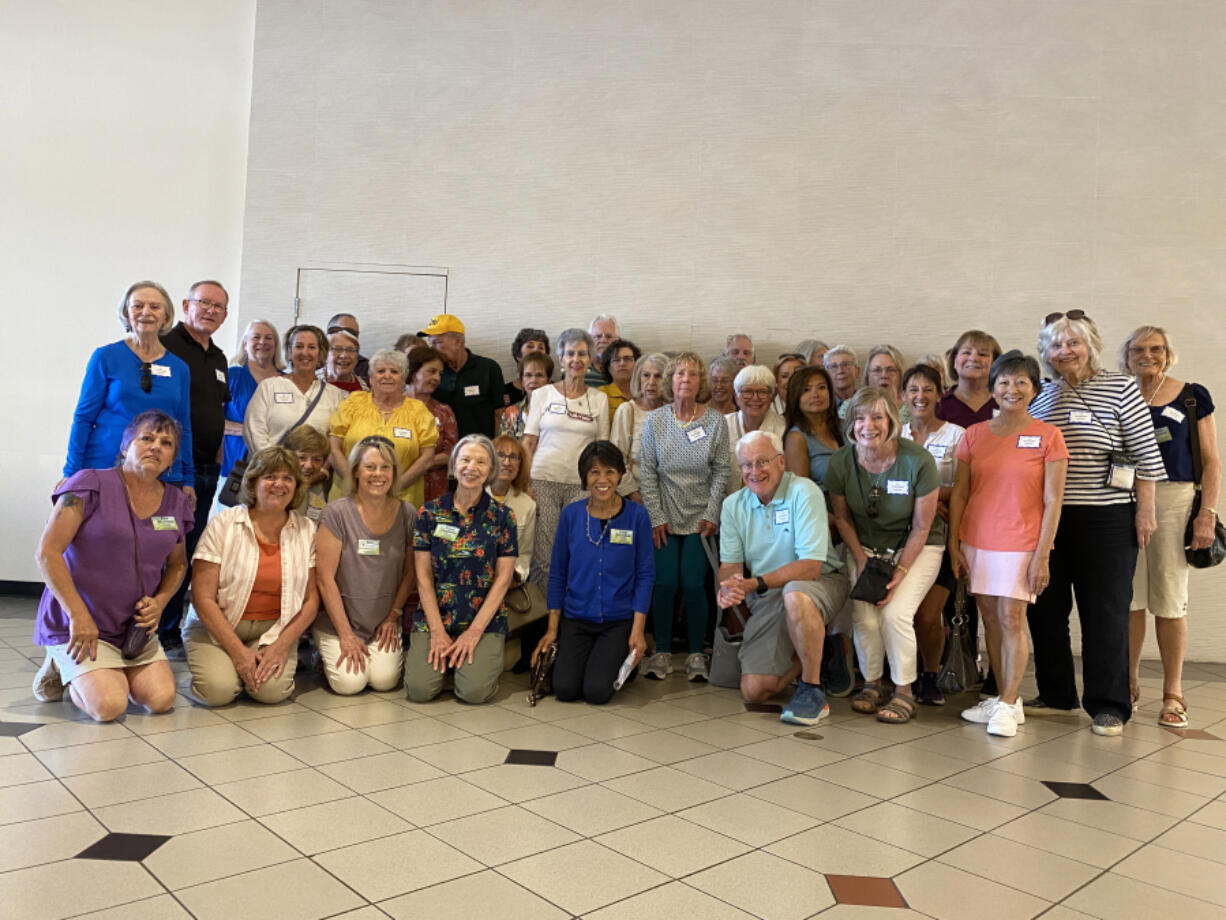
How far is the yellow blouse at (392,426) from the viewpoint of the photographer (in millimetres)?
4625

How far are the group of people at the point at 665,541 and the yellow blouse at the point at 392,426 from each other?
0.03 m

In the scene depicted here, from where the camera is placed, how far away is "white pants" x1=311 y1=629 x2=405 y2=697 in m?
3.89

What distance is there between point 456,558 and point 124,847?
1.93m

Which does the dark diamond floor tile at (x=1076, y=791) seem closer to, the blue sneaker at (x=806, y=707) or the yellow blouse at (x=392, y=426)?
the blue sneaker at (x=806, y=707)

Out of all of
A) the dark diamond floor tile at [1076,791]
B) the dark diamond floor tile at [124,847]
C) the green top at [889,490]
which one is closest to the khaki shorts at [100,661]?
the dark diamond floor tile at [124,847]

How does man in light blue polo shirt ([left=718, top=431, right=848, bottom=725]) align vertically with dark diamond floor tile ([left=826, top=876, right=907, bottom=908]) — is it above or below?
above

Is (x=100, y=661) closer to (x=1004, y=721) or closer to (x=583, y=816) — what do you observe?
(x=583, y=816)

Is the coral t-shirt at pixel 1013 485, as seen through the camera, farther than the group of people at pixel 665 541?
Yes

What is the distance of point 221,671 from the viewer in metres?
3.60

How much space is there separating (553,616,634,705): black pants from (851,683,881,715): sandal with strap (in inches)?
42.8

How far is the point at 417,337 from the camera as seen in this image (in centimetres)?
564

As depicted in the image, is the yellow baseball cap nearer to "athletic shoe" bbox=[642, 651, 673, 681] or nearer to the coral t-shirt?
"athletic shoe" bbox=[642, 651, 673, 681]

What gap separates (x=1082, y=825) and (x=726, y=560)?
183 centimetres

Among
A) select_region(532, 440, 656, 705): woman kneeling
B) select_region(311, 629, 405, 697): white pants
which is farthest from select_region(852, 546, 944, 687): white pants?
select_region(311, 629, 405, 697): white pants
